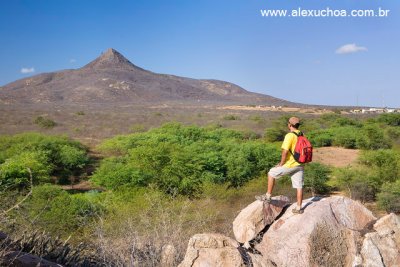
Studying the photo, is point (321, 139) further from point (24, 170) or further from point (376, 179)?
point (24, 170)

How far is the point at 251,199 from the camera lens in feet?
45.1

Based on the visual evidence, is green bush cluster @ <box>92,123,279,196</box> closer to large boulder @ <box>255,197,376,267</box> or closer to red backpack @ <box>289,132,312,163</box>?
red backpack @ <box>289,132,312,163</box>

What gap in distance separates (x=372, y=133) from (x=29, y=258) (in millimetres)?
28732

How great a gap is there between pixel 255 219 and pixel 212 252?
143cm

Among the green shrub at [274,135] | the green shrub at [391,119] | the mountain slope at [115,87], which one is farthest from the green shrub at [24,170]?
the mountain slope at [115,87]

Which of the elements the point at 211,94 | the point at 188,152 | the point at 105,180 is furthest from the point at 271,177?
the point at 211,94

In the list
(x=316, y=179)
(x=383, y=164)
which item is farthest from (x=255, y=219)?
(x=383, y=164)

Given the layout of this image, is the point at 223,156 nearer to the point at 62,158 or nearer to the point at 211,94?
the point at 62,158

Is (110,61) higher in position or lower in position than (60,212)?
higher

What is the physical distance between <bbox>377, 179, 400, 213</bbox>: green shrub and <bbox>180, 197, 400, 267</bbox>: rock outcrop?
27.1ft

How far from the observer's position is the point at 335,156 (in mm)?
26188

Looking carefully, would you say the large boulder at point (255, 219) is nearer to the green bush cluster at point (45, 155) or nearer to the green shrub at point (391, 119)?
the green bush cluster at point (45, 155)

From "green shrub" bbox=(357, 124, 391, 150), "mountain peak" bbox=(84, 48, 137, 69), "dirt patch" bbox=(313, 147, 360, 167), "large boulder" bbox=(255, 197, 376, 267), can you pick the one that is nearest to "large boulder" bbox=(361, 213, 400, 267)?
"large boulder" bbox=(255, 197, 376, 267)

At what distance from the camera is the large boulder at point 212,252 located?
509 centimetres
